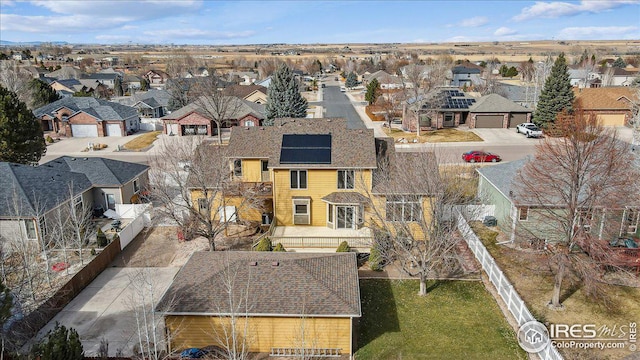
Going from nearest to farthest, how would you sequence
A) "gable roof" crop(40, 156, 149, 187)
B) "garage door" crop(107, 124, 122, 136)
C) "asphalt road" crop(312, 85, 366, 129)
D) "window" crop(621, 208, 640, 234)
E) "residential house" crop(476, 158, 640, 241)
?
"residential house" crop(476, 158, 640, 241)
"window" crop(621, 208, 640, 234)
"gable roof" crop(40, 156, 149, 187)
"garage door" crop(107, 124, 122, 136)
"asphalt road" crop(312, 85, 366, 129)

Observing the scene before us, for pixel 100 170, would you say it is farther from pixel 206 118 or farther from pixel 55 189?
pixel 206 118

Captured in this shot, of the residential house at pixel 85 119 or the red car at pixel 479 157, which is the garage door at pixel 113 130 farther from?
the red car at pixel 479 157

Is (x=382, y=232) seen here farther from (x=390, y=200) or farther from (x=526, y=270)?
(x=526, y=270)

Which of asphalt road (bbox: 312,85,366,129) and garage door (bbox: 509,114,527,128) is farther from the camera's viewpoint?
asphalt road (bbox: 312,85,366,129)

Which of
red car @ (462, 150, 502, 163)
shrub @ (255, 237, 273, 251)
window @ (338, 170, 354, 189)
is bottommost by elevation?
shrub @ (255, 237, 273, 251)

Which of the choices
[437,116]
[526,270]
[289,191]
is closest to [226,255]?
[289,191]

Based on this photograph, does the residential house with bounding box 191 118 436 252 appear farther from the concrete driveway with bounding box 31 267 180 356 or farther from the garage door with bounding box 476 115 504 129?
the garage door with bounding box 476 115 504 129

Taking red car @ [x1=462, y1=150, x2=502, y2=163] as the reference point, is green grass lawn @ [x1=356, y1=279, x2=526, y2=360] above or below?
below

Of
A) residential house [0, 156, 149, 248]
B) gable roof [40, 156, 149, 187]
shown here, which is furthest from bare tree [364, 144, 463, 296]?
gable roof [40, 156, 149, 187]
